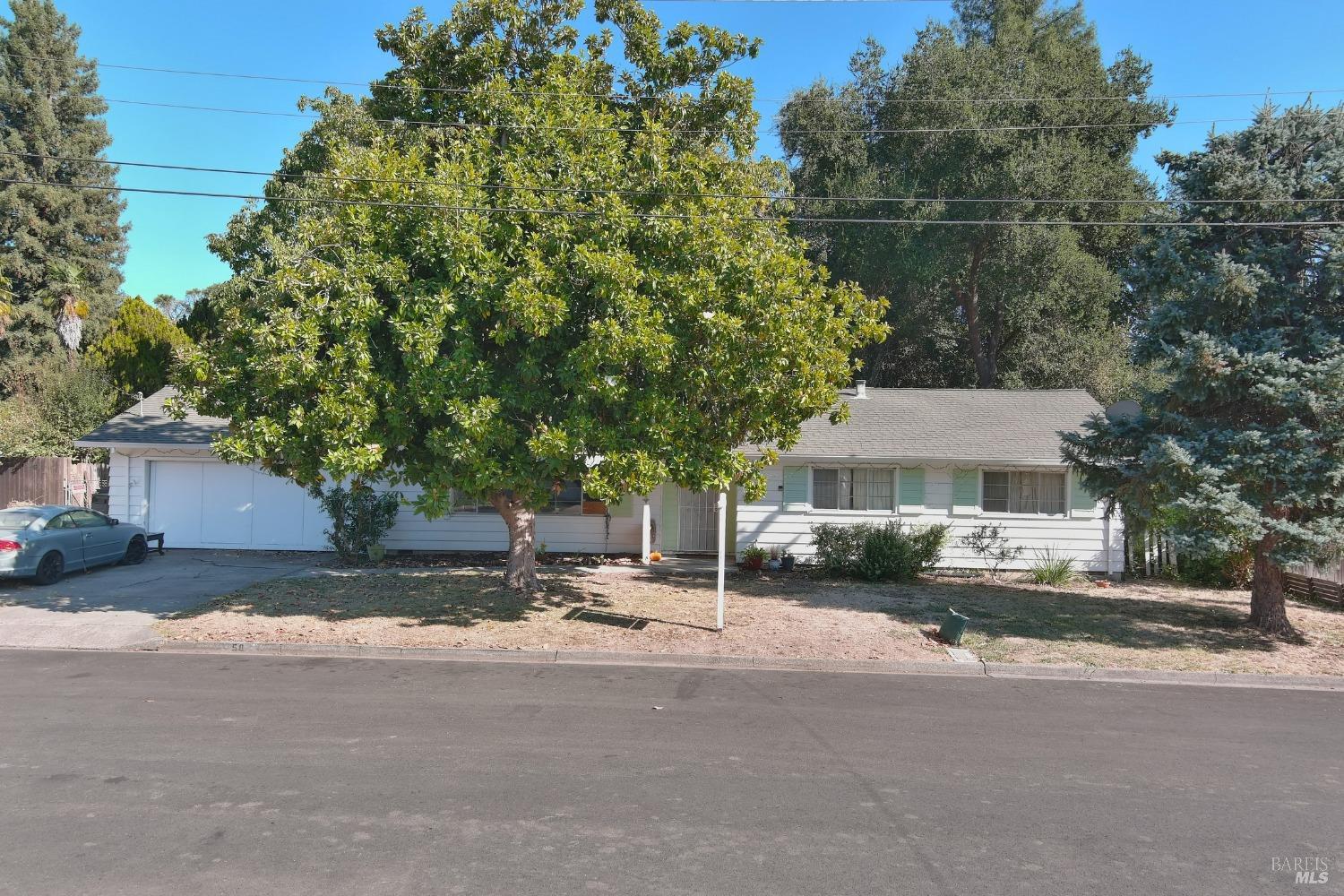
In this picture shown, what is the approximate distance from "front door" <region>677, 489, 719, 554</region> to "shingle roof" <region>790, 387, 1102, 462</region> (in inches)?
106

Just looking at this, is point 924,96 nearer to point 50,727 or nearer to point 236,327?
point 236,327

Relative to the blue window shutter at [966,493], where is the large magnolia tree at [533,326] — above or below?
above

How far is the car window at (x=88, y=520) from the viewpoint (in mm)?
15023

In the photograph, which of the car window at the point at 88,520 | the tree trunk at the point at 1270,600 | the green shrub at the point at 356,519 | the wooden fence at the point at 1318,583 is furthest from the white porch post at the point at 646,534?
the wooden fence at the point at 1318,583

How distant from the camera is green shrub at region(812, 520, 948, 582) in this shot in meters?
15.7

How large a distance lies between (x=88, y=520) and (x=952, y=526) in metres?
16.5

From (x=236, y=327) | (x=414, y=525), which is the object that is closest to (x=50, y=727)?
(x=236, y=327)

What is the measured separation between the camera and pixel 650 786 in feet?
19.0

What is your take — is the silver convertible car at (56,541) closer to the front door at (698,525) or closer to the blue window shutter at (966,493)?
the front door at (698,525)

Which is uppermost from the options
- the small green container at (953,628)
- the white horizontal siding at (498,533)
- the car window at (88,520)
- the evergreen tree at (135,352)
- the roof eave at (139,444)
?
the evergreen tree at (135,352)

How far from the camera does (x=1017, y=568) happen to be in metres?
17.2

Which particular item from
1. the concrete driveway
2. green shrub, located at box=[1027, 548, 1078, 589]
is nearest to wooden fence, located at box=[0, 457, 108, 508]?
the concrete driveway

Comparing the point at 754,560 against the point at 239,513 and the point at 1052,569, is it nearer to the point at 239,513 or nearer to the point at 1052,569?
the point at 1052,569

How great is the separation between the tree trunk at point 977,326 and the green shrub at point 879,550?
516 inches
